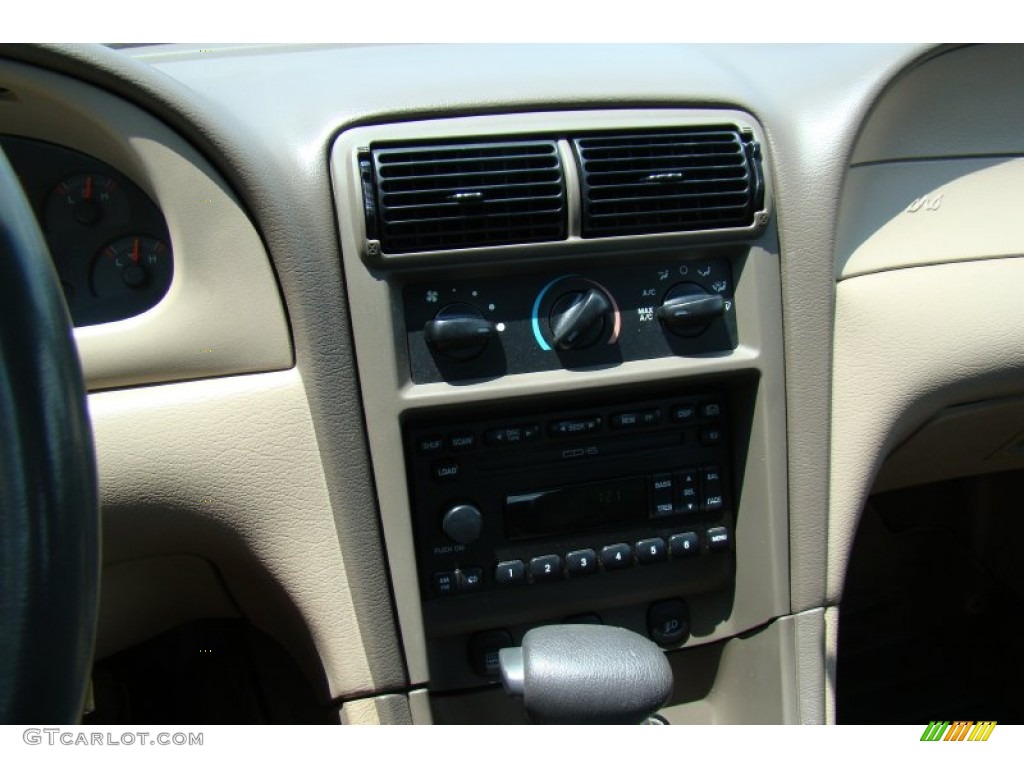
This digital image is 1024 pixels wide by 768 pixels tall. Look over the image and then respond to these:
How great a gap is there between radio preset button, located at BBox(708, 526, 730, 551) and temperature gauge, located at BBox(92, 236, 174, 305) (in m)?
0.90

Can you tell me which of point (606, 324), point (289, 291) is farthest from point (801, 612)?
point (289, 291)

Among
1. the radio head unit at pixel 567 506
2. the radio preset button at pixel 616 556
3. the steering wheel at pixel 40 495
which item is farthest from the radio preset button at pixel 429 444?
Answer: the steering wheel at pixel 40 495

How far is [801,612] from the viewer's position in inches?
61.7

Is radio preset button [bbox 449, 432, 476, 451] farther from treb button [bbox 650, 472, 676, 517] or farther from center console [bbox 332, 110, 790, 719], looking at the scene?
treb button [bbox 650, 472, 676, 517]

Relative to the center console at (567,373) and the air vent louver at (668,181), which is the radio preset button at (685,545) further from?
the air vent louver at (668,181)

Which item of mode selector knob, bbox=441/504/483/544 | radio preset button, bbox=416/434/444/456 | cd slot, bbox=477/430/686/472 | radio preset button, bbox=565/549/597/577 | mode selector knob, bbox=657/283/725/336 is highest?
mode selector knob, bbox=657/283/725/336

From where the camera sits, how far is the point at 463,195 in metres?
1.31

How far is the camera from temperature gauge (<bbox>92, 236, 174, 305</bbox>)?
139 cm

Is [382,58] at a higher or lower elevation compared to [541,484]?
higher

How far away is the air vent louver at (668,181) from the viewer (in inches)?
53.7

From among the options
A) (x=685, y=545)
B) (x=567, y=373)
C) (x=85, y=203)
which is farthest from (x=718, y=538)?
(x=85, y=203)

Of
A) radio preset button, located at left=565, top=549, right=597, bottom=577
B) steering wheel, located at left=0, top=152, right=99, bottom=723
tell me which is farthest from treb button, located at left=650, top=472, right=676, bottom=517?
steering wheel, located at left=0, top=152, right=99, bottom=723

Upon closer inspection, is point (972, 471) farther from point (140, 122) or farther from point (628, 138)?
point (140, 122)

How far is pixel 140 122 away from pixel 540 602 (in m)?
0.89
